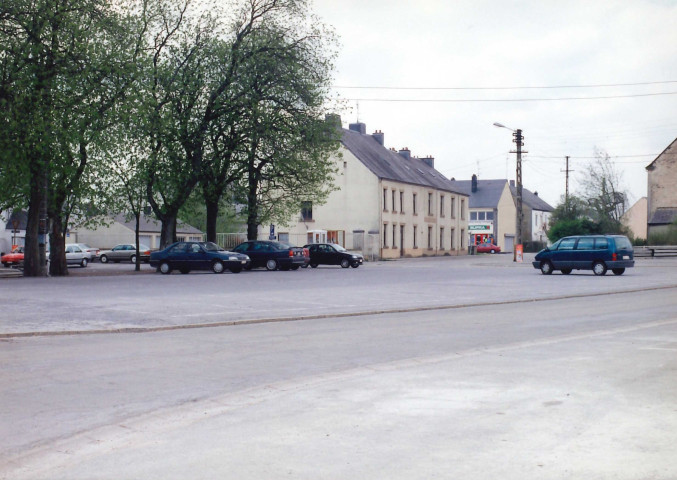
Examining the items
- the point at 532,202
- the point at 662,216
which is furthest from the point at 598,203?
the point at 532,202

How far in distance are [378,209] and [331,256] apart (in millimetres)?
23446

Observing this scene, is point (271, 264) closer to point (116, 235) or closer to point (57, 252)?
point (57, 252)

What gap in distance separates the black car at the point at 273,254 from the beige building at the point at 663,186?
157ft

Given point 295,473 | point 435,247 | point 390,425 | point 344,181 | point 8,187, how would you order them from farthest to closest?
1. point 435,247
2. point 344,181
3. point 8,187
4. point 390,425
5. point 295,473

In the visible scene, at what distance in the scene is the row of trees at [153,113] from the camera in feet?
111

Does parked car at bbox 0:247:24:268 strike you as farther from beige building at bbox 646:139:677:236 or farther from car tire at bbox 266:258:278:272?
beige building at bbox 646:139:677:236

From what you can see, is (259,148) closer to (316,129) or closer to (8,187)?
(316,129)

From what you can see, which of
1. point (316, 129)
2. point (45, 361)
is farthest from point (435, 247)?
point (45, 361)

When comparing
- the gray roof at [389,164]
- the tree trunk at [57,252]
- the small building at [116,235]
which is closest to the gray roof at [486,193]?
the gray roof at [389,164]

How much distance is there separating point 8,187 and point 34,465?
3230 centimetres

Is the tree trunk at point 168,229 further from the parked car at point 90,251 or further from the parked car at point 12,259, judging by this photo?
the parked car at point 12,259

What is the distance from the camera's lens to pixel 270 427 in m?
6.93

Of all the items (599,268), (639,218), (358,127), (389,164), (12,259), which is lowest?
(12,259)

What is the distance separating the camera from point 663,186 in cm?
8356
